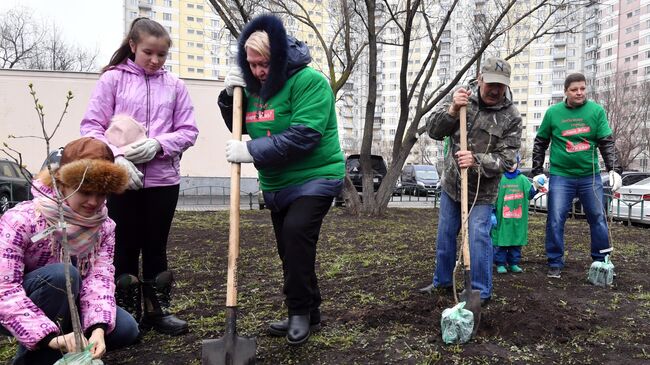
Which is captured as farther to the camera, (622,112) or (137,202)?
(622,112)

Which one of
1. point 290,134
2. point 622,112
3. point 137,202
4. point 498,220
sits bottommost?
point 498,220

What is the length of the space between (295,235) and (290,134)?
21.0 inches

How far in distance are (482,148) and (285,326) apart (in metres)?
1.79

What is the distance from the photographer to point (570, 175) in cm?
452

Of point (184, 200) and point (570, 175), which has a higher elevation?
point (570, 175)

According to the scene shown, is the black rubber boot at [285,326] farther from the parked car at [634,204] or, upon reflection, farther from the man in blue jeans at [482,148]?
the parked car at [634,204]

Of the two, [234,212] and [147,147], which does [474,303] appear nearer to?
[234,212]

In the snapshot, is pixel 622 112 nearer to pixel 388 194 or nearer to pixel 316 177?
pixel 388 194

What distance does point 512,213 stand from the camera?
515cm

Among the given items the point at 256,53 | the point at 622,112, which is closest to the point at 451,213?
the point at 256,53

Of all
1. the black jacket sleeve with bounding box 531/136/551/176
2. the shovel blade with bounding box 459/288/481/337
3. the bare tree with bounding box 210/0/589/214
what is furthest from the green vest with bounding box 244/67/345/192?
the bare tree with bounding box 210/0/589/214

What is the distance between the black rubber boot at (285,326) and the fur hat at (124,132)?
4.30ft

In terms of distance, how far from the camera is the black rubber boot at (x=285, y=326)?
9.39ft

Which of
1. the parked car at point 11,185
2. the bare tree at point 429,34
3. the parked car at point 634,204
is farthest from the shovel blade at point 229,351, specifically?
the parked car at point 11,185
